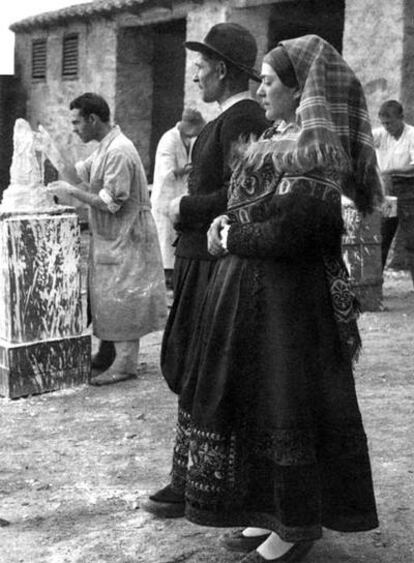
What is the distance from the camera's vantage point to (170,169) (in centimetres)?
888

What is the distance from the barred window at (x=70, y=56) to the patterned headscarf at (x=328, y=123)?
43.8 feet

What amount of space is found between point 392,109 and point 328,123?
6474 millimetres

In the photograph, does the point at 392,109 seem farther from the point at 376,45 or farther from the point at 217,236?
the point at 217,236

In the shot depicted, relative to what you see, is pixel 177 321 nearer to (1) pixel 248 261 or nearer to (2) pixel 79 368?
(1) pixel 248 261

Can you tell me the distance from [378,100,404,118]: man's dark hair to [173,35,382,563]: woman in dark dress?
6258 millimetres

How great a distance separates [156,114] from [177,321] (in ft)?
38.4

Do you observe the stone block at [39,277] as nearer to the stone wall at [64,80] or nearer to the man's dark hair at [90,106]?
the man's dark hair at [90,106]

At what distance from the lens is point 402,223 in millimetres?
9109

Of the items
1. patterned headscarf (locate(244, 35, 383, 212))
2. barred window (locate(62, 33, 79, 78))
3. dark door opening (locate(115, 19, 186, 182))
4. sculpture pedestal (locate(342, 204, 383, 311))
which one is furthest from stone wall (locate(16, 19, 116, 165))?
patterned headscarf (locate(244, 35, 383, 212))

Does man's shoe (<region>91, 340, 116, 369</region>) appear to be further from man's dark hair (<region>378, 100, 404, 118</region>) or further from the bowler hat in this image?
man's dark hair (<region>378, 100, 404, 118</region>)

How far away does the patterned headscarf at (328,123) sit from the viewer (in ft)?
9.63

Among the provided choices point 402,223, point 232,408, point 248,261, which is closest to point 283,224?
point 248,261

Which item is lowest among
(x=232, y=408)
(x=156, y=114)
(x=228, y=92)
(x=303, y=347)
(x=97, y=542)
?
(x=97, y=542)

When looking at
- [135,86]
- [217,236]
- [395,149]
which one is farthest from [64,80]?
[217,236]
